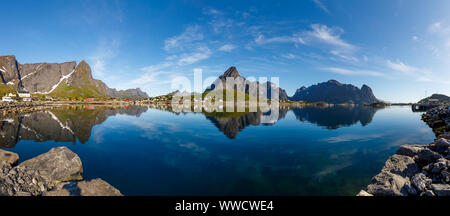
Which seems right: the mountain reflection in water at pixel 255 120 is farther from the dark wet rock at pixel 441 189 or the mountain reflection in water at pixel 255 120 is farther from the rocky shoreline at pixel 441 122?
the dark wet rock at pixel 441 189

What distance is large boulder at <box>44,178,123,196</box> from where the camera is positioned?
11.8 meters

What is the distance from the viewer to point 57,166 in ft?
48.3

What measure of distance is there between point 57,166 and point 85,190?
18.0ft

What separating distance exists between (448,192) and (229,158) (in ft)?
56.3

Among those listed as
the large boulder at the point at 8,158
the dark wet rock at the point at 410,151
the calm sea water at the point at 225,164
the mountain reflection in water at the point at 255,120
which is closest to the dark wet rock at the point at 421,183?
the calm sea water at the point at 225,164

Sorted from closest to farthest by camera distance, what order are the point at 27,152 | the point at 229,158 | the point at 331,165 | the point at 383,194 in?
the point at 383,194, the point at 331,165, the point at 229,158, the point at 27,152

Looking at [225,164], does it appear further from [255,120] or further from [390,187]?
[255,120]

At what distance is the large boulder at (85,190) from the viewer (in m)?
11.8

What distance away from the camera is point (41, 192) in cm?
1277

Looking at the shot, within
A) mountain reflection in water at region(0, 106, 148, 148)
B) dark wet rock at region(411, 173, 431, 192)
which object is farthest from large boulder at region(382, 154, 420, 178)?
mountain reflection in water at region(0, 106, 148, 148)
